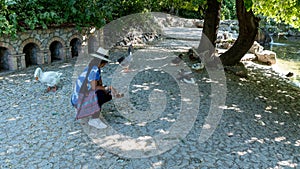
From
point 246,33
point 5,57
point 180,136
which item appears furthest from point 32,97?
point 246,33

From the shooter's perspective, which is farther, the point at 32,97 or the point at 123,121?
the point at 32,97

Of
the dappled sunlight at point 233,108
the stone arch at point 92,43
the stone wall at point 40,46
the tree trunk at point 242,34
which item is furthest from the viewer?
the stone arch at point 92,43

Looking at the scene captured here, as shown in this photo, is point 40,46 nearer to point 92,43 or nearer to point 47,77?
point 92,43

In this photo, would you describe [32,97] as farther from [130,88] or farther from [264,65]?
[264,65]

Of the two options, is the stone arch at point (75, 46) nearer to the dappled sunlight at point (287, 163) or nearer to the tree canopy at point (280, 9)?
the tree canopy at point (280, 9)

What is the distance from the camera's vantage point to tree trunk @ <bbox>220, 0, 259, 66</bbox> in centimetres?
967

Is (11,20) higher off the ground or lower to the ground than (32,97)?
higher

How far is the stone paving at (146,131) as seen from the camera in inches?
184

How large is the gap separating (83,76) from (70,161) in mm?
1612

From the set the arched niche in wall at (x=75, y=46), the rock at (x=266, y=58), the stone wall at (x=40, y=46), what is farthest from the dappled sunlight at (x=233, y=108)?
the rock at (x=266, y=58)

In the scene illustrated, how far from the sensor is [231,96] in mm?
7797

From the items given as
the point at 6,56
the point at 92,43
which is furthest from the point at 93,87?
the point at 92,43

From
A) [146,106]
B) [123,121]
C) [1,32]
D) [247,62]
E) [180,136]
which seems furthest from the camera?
[247,62]

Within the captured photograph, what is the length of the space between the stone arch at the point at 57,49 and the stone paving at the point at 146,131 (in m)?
2.34
